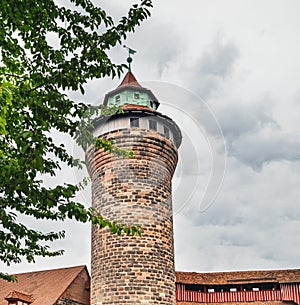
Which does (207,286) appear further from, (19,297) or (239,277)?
(19,297)

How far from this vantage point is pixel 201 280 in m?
23.4

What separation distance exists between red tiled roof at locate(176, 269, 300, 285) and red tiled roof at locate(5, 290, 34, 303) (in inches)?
274

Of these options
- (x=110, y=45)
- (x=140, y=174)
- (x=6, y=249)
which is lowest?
(x=6, y=249)

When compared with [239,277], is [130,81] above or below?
above

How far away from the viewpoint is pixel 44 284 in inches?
864

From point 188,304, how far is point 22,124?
17721 millimetres

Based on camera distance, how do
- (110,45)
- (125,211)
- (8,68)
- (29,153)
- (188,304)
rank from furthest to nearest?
(188,304) → (125,211) → (8,68) → (110,45) → (29,153)

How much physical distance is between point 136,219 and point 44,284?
868cm

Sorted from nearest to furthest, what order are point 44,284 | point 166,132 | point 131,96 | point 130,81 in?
1. point 166,132
2. point 131,96
3. point 130,81
4. point 44,284

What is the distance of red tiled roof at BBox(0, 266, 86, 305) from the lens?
801 inches

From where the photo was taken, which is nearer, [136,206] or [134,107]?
[136,206]

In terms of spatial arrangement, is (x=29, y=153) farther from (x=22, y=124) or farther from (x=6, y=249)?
(x=6, y=249)

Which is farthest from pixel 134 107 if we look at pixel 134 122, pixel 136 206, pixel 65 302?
pixel 65 302

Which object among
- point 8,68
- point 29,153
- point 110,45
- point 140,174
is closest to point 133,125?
point 140,174
